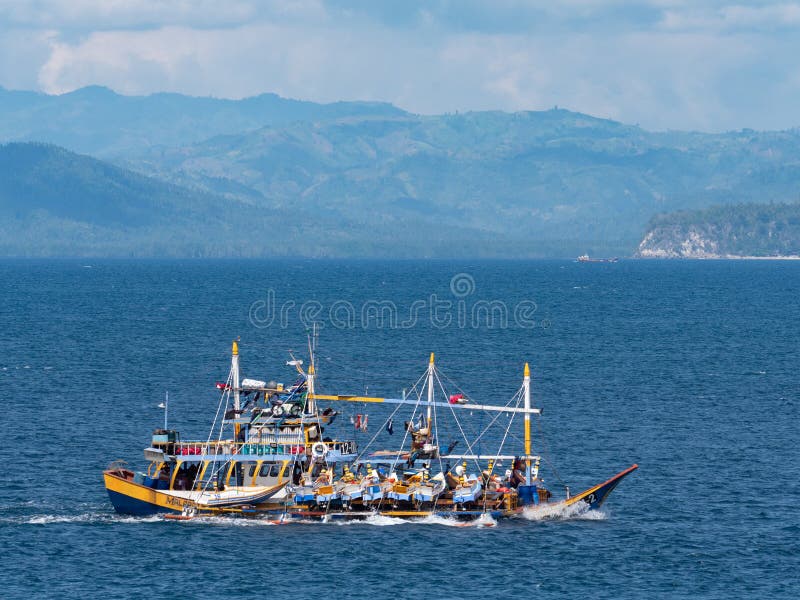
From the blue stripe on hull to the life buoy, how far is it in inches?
413

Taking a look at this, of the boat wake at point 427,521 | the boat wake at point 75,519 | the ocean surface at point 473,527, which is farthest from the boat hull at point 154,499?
the boat wake at point 427,521

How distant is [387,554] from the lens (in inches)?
3342

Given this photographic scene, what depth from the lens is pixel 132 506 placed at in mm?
92750

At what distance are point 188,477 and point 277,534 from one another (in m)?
9.45

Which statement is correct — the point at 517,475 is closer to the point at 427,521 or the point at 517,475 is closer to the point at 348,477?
the point at 427,521

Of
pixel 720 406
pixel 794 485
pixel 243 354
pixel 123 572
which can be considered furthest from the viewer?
pixel 243 354

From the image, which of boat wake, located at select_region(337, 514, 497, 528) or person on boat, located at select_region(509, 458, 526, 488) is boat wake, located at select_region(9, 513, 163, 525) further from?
person on boat, located at select_region(509, 458, 526, 488)

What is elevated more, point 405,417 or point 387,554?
point 405,417

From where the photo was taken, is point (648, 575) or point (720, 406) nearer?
point (648, 575)

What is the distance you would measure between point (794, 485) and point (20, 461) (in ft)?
A: 193

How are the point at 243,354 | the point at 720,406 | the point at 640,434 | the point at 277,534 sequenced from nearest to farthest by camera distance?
the point at 277,534 → the point at 640,434 → the point at 720,406 → the point at 243,354

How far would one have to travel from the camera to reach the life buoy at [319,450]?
93000 millimetres

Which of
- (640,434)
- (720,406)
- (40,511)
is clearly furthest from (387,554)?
(720,406)

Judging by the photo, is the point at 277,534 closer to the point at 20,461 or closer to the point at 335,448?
the point at 335,448
